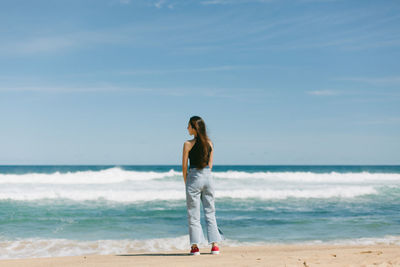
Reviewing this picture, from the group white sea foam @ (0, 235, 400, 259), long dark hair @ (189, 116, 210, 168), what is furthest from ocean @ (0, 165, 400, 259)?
long dark hair @ (189, 116, 210, 168)

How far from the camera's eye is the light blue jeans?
5.16 metres

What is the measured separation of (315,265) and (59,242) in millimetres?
5186

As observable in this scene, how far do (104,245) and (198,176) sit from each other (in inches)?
126

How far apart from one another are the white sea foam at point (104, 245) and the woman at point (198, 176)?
160 centimetres

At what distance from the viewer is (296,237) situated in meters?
8.09

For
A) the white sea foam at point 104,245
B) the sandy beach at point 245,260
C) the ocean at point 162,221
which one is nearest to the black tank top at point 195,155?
the sandy beach at point 245,260

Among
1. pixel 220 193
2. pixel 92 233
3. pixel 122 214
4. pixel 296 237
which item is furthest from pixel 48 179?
pixel 296 237

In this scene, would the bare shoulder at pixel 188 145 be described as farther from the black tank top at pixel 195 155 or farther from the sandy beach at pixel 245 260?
the sandy beach at pixel 245 260

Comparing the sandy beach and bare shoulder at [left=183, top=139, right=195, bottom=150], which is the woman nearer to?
bare shoulder at [left=183, top=139, right=195, bottom=150]

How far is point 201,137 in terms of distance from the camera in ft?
16.7

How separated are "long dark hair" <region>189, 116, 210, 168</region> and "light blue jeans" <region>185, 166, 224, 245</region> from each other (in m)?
0.17

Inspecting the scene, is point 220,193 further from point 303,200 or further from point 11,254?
point 11,254

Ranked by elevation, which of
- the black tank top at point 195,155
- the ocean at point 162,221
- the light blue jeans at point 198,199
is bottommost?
the ocean at point 162,221

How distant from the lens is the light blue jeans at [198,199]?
5.16 meters
